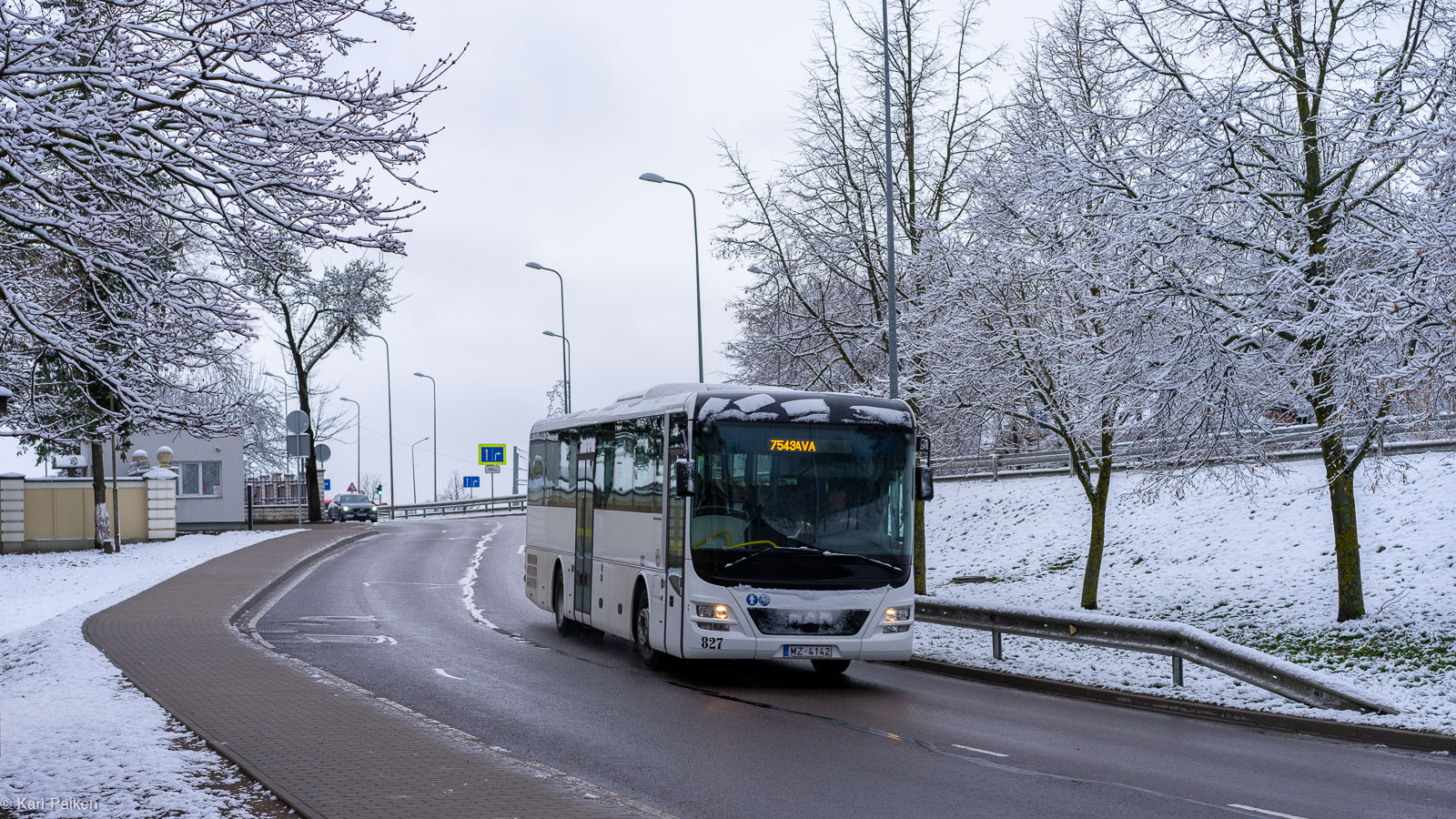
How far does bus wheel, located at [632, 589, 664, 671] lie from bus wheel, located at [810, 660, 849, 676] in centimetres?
187

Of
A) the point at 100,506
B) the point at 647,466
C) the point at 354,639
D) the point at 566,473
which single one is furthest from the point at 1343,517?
the point at 100,506

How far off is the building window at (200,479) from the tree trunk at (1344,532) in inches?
1720

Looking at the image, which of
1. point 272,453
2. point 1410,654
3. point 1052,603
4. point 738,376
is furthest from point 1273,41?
point 272,453

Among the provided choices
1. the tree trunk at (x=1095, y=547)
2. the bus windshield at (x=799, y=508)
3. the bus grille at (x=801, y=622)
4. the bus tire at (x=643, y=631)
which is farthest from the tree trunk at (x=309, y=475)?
the bus grille at (x=801, y=622)

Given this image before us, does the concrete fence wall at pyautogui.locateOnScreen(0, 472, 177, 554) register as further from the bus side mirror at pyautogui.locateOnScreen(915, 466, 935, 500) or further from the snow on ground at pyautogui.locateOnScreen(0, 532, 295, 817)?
the bus side mirror at pyautogui.locateOnScreen(915, 466, 935, 500)

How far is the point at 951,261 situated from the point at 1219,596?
6.82 meters

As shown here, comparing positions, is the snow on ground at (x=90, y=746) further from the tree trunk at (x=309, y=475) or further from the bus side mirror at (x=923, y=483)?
the tree trunk at (x=309, y=475)

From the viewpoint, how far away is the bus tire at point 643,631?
50.8 ft

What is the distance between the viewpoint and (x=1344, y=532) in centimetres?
1623

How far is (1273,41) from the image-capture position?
54.9 feet

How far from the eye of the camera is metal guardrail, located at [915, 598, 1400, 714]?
1223 cm

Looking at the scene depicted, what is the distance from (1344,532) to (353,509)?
1999 inches

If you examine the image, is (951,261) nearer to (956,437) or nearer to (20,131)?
(956,437)

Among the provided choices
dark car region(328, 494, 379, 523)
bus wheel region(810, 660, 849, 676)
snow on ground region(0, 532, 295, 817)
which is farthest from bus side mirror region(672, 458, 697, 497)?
dark car region(328, 494, 379, 523)
